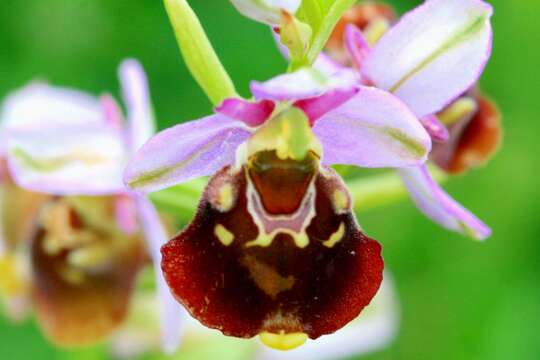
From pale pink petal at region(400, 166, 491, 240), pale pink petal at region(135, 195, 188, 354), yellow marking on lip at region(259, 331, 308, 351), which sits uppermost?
pale pink petal at region(400, 166, 491, 240)

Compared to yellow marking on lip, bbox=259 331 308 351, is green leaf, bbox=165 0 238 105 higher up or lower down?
higher up

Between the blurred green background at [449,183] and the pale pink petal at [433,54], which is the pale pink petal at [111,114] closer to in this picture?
the pale pink petal at [433,54]

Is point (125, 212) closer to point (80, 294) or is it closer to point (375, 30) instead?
point (80, 294)

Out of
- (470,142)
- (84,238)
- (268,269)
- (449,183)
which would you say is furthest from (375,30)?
(449,183)

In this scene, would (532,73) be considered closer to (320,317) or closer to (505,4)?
(505,4)

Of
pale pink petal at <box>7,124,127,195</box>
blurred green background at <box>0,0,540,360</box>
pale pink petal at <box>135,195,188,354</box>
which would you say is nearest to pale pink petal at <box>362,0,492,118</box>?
pale pink petal at <box>135,195,188,354</box>

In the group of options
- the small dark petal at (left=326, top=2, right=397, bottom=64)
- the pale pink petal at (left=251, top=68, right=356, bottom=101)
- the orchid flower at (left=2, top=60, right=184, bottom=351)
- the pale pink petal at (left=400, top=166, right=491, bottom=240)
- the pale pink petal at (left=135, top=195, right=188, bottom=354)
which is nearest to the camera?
the pale pink petal at (left=251, top=68, right=356, bottom=101)

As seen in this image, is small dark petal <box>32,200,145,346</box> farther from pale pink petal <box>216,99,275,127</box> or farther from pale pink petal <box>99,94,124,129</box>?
pale pink petal <box>216,99,275,127</box>

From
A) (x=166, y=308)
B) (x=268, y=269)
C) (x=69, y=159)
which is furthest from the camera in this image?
(x=69, y=159)
